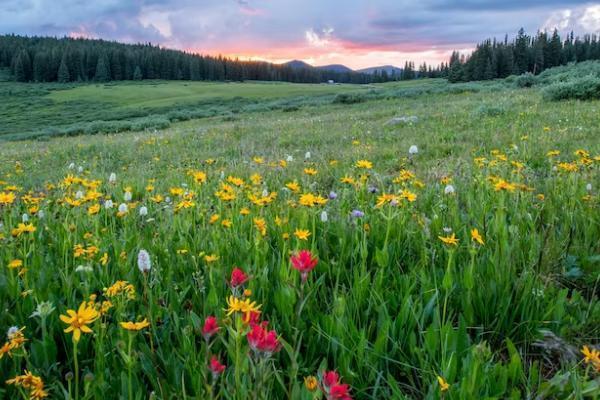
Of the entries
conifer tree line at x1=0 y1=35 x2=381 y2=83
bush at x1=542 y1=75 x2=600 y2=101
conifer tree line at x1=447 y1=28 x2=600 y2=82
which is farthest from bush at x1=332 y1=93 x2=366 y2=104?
conifer tree line at x1=0 y1=35 x2=381 y2=83

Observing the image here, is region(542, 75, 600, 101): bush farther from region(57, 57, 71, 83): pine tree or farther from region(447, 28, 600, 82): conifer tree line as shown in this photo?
region(57, 57, 71, 83): pine tree

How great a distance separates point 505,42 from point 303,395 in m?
111

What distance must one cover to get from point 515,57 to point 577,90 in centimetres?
9116

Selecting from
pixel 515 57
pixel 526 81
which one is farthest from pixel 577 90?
pixel 515 57

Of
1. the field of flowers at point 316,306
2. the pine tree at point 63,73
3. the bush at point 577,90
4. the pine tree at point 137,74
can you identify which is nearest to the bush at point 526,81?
the bush at point 577,90

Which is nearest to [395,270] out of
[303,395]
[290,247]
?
[290,247]

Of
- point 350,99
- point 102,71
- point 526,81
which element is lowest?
point 350,99

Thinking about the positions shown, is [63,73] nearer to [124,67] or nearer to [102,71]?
[102,71]

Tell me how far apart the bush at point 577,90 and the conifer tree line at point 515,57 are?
256ft

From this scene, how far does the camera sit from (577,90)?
14.8 metres

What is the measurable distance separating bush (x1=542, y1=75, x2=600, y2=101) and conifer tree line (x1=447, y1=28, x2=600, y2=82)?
256 feet

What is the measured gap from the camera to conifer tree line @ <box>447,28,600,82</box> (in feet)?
286

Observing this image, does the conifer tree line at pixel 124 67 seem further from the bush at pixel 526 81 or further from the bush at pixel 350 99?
the bush at pixel 526 81

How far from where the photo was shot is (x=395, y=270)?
2.52 metres
